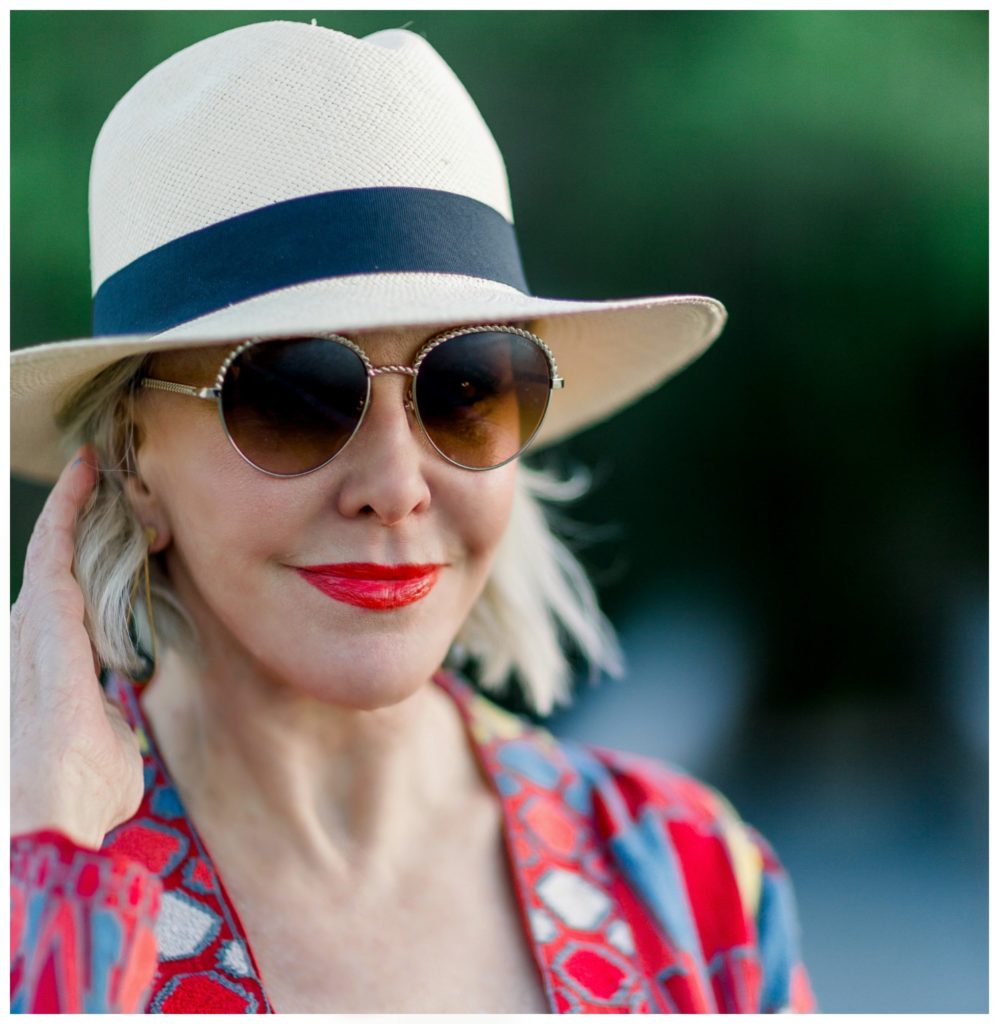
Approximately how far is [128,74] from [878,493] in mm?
2487

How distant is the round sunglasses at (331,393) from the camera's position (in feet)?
4.68

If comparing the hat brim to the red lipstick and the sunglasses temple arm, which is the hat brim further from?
the red lipstick

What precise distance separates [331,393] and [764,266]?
220 cm

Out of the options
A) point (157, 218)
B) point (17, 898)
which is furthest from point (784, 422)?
point (17, 898)

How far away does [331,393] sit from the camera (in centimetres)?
144

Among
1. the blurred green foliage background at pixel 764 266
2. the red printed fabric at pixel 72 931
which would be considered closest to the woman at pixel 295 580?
the red printed fabric at pixel 72 931

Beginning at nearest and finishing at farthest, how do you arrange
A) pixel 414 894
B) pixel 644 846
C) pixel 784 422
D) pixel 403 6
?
pixel 414 894 → pixel 644 846 → pixel 403 6 → pixel 784 422

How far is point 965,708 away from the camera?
357cm

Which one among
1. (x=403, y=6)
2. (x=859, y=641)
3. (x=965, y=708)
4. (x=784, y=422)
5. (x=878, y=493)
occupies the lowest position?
(x=965, y=708)

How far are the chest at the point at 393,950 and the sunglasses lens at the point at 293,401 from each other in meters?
0.68

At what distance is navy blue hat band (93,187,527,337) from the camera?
1.46 metres

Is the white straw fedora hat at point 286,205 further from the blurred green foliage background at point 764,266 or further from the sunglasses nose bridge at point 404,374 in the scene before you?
the blurred green foliage background at point 764,266

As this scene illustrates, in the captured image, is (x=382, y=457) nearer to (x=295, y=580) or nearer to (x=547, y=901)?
(x=295, y=580)

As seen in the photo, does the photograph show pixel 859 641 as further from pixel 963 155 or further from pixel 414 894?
pixel 414 894
